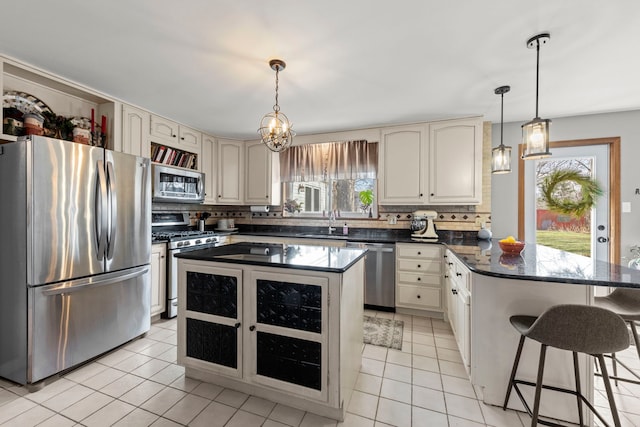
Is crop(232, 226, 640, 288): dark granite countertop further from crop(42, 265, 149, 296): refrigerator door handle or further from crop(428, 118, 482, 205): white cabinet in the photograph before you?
crop(42, 265, 149, 296): refrigerator door handle

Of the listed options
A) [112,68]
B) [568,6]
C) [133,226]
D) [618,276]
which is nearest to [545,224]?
[618,276]

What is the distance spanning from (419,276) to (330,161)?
208 cm

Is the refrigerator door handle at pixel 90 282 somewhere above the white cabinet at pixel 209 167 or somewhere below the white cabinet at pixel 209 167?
below

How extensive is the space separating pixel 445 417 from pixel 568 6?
251cm

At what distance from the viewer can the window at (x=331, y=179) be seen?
402 centimetres

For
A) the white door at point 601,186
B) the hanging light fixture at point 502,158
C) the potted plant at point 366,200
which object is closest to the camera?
the hanging light fixture at point 502,158

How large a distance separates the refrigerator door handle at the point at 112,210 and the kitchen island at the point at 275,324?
835mm

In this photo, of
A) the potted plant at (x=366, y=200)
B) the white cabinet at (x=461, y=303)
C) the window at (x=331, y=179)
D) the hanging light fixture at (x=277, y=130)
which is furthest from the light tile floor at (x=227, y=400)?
the window at (x=331, y=179)

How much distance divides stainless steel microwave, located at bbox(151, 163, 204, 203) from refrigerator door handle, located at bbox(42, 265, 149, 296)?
103 cm

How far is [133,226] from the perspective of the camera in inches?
98.5

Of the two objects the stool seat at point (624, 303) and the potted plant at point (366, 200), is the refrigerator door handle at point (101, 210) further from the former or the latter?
the stool seat at point (624, 303)

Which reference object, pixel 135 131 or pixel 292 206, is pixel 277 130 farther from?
pixel 292 206

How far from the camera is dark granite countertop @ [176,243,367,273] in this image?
162cm

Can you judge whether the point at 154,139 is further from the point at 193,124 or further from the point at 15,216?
the point at 15,216
